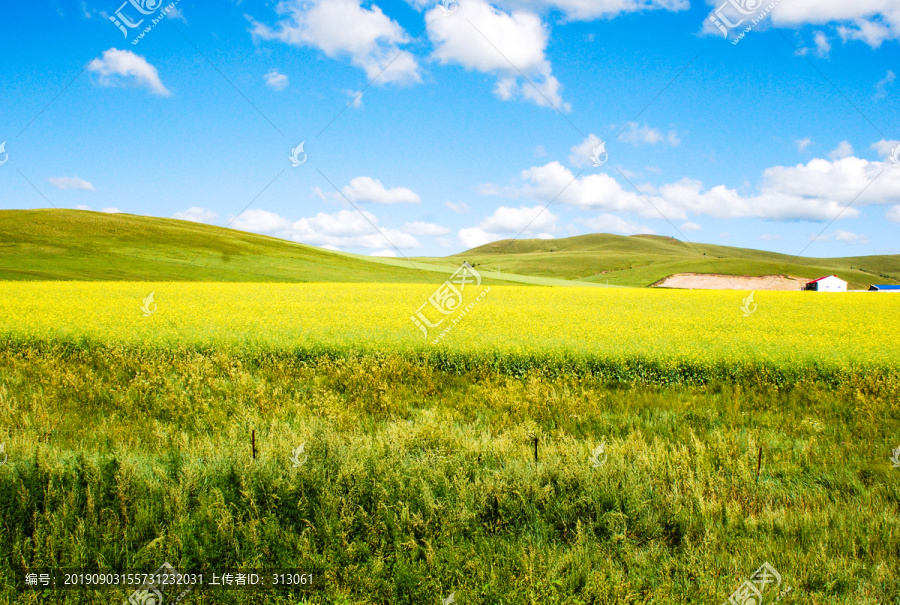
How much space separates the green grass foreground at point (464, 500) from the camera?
13.2ft

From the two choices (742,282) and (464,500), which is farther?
(742,282)

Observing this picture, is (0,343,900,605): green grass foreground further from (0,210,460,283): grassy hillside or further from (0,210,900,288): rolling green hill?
(0,210,900,288): rolling green hill

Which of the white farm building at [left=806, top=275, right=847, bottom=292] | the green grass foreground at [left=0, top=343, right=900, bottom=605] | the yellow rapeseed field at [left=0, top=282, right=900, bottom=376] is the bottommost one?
the green grass foreground at [left=0, top=343, right=900, bottom=605]

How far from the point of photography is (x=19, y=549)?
4211 mm

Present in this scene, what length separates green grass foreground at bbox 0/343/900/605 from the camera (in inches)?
159

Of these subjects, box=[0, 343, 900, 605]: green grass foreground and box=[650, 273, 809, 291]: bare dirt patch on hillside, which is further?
box=[650, 273, 809, 291]: bare dirt patch on hillside

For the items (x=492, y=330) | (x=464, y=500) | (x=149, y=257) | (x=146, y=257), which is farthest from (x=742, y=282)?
(x=146, y=257)

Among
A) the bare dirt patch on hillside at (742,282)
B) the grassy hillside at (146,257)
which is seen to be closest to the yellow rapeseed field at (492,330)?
the grassy hillside at (146,257)

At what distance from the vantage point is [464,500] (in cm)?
479

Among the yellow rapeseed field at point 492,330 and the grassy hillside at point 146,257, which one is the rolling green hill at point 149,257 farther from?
the yellow rapeseed field at point 492,330

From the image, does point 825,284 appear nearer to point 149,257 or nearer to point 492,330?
point 492,330

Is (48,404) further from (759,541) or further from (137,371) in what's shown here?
(759,541)

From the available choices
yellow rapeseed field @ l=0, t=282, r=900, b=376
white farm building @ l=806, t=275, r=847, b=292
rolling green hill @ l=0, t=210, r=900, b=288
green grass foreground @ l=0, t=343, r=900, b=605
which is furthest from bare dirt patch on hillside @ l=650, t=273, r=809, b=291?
green grass foreground @ l=0, t=343, r=900, b=605

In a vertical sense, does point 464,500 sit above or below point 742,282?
below
